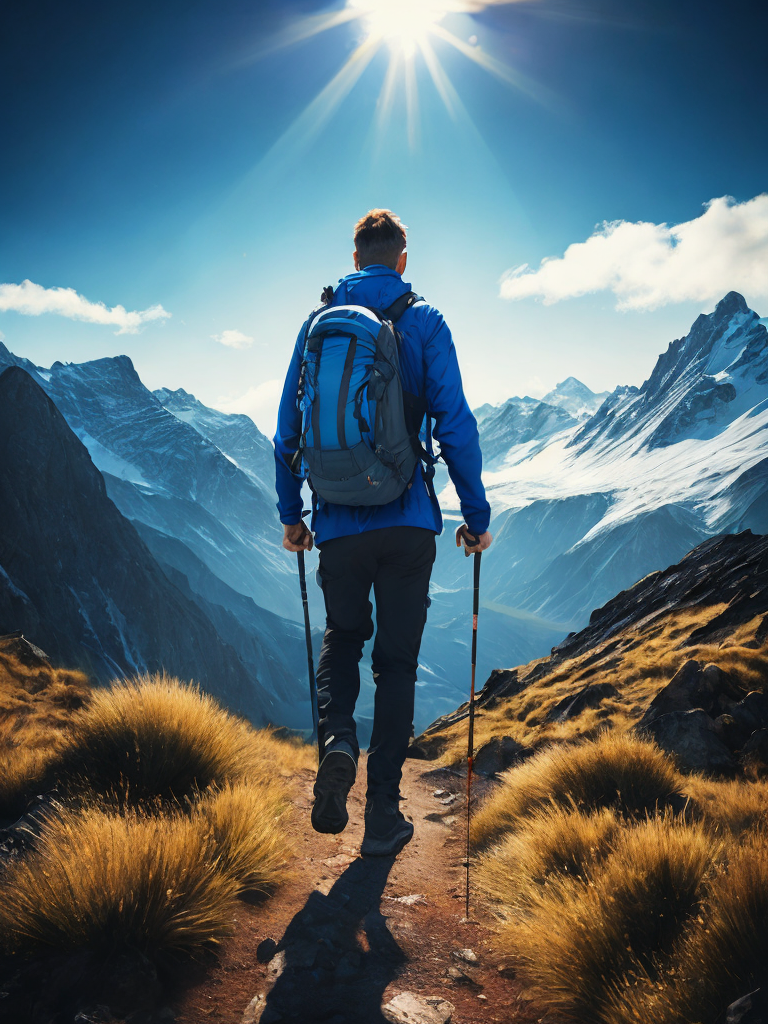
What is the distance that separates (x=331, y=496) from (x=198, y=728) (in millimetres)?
2287

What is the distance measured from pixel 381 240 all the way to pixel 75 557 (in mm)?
124060

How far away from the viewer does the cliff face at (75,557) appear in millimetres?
97688

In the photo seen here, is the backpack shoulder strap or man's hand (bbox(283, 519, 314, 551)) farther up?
the backpack shoulder strap

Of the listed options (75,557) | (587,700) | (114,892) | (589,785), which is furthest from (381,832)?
(75,557)

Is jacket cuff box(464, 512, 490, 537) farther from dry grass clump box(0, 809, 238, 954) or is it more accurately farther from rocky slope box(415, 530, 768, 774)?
rocky slope box(415, 530, 768, 774)

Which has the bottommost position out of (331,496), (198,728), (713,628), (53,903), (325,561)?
(53,903)

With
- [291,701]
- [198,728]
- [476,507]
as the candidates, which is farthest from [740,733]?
[291,701]

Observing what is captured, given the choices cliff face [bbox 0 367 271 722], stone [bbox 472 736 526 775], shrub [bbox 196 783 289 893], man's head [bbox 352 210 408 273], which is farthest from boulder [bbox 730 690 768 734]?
cliff face [bbox 0 367 271 722]

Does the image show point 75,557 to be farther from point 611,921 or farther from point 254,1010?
point 611,921

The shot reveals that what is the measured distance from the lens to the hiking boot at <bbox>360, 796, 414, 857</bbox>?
4105mm

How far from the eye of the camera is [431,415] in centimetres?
420

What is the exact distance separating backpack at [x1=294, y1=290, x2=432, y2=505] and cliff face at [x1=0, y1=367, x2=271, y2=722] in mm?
89590

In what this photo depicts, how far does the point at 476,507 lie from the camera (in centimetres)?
415

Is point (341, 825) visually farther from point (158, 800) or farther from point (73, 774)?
point (73, 774)
